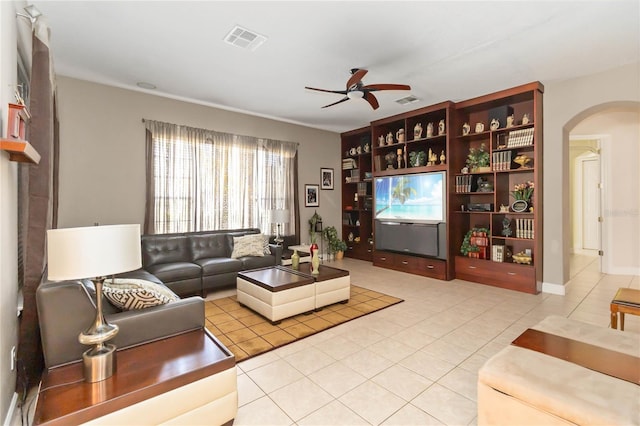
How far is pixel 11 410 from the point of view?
1809 mm

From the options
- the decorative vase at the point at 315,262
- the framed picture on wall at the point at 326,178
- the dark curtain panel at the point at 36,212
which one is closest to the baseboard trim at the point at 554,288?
the decorative vase at the point at 315,262

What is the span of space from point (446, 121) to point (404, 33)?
247cm

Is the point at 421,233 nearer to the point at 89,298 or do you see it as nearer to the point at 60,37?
the point at 89,298

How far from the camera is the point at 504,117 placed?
492cm

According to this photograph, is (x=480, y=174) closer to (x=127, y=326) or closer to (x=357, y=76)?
(x=357, y=76)

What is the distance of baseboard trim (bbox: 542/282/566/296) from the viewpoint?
4312 mm

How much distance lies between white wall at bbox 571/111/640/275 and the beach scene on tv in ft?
9.49

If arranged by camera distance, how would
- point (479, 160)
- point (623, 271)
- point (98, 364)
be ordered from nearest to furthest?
1. point (98, 364)
2. point (479, 160)
3. point (623, 271)

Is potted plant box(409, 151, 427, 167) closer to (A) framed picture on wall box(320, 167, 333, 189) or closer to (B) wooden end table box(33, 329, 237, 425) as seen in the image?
(A) framed picture on wall box(320, 167, 333, 189)

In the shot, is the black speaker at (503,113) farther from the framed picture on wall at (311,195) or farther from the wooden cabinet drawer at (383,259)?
the framed picture on wall at (311,195)

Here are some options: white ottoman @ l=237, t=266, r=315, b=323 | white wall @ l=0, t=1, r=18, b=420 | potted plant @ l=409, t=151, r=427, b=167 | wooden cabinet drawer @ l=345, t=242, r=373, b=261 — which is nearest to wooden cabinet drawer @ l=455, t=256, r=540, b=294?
potted plant @ l=409, t=151, r=427, b=167

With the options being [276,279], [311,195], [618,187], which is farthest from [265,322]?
[618,187]

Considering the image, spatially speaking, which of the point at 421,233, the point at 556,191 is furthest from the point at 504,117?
the point at 421,233

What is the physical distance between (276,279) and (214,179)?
2.56 m
